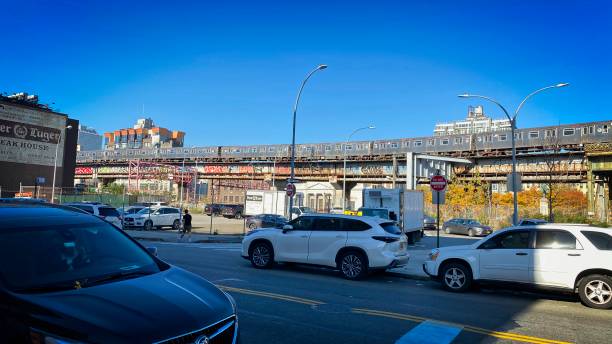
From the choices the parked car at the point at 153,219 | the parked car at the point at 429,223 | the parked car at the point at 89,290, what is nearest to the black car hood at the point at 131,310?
the parked car at the point at 89,290

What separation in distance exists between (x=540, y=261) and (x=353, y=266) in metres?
4.29

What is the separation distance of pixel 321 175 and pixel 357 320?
241 ft

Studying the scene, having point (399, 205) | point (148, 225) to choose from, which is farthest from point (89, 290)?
point (148, 225)

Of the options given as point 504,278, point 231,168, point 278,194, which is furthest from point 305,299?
point 231,168

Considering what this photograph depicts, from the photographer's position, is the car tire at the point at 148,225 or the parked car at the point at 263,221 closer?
the car tire at the point at 148,225

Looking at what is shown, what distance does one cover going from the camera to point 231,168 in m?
94.9

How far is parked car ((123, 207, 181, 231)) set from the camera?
1273 inches

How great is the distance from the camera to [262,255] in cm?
1326

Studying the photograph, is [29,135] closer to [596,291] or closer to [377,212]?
[377,212]

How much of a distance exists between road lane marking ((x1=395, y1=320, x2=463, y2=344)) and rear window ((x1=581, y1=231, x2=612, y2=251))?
4408 millimetres

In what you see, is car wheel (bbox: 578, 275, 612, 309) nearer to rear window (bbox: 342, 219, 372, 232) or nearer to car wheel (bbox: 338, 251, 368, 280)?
car wheel (bbox: 338, 251, 368, 280)

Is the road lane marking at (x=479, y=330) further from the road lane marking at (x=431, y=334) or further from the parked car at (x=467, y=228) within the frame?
the parked car at (x=467, y=228)

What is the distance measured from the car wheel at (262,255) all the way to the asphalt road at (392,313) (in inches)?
34.2

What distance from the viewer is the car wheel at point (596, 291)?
918 cm
